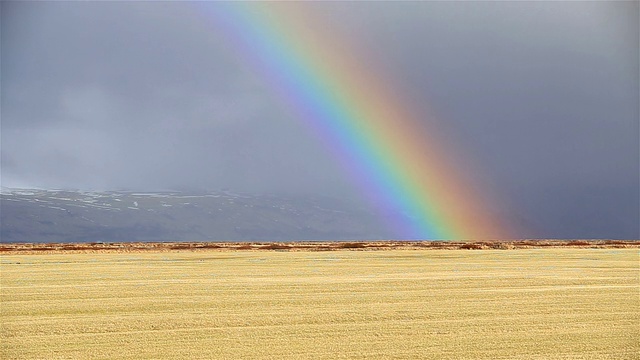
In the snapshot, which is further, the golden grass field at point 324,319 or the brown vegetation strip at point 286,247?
the brown vegetation strip at point 286,247

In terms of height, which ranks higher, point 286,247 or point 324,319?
point 286,247

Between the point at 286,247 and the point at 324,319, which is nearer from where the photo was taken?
the point at 324,319

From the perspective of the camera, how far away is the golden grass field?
10.6 m

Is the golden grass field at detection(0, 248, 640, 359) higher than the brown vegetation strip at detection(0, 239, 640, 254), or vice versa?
the brown vegetation strip at detection(0, 239, 640, 254)

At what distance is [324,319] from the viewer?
1347 cm

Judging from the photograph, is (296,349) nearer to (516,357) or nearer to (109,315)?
(516,357)

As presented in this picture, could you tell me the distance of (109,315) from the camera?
46.6 ft

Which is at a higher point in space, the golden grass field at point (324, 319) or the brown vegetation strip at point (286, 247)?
the brown vegetation strip at point (286, 247)

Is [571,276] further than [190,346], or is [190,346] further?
[571,276]

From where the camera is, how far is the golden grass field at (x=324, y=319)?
10.6m

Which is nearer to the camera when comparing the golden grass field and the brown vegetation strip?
the golden grass field

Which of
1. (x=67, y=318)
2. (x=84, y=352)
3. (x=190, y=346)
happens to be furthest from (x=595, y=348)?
(x=67, y=318)

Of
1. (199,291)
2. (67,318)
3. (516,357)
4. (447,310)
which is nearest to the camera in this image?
(516,357)

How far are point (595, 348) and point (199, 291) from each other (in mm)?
11827
